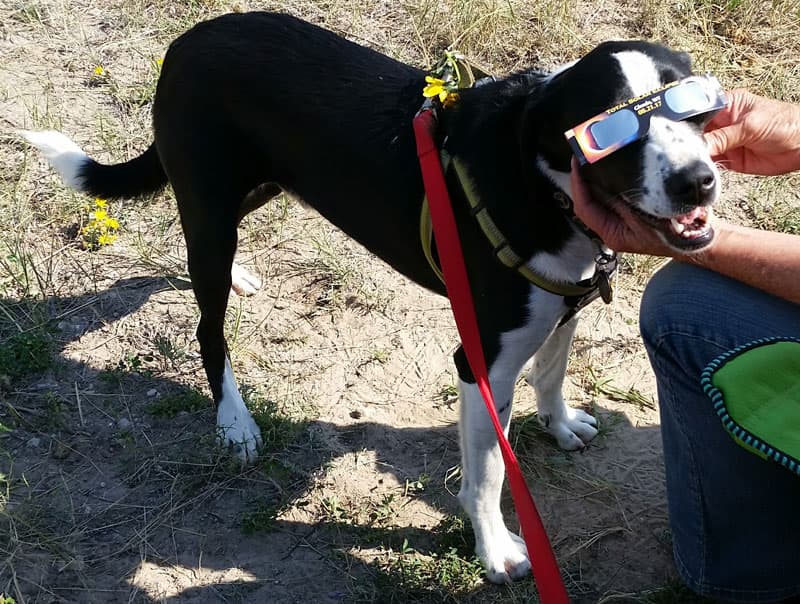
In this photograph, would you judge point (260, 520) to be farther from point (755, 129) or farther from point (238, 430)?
point (755, 129)

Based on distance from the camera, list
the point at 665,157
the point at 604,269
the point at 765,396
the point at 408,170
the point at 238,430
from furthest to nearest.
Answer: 1. the point at 238,430
2. the point at 408,170
3. the point at 604,269
4. the point at 665,157
5. the point at 765,396

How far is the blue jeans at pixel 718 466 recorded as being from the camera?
6.50 ft

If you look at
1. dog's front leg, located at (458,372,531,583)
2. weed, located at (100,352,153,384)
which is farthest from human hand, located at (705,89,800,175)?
weed, located at (100,352,153,384)

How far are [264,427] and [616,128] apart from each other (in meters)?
1.72

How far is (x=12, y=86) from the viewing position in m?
4.19

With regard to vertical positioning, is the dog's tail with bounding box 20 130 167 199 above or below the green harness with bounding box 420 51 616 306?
below

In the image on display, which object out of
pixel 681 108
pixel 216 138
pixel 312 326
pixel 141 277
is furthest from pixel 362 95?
pixel 141 277

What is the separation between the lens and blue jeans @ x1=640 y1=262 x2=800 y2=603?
1.98 m

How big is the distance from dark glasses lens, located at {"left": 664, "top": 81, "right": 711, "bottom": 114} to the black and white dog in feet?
0.12

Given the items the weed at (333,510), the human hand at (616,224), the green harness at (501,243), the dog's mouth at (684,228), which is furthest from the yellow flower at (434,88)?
the weed at (333,510)

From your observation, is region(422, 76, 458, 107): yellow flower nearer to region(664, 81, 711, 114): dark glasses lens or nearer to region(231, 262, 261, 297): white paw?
region(664, 81, 711, 114): dark glasses lens

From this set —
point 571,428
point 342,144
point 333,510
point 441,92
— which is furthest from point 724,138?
point 333,510

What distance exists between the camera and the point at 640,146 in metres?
1.80

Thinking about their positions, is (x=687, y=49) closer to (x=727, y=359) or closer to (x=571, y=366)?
(x=571, y=366)
